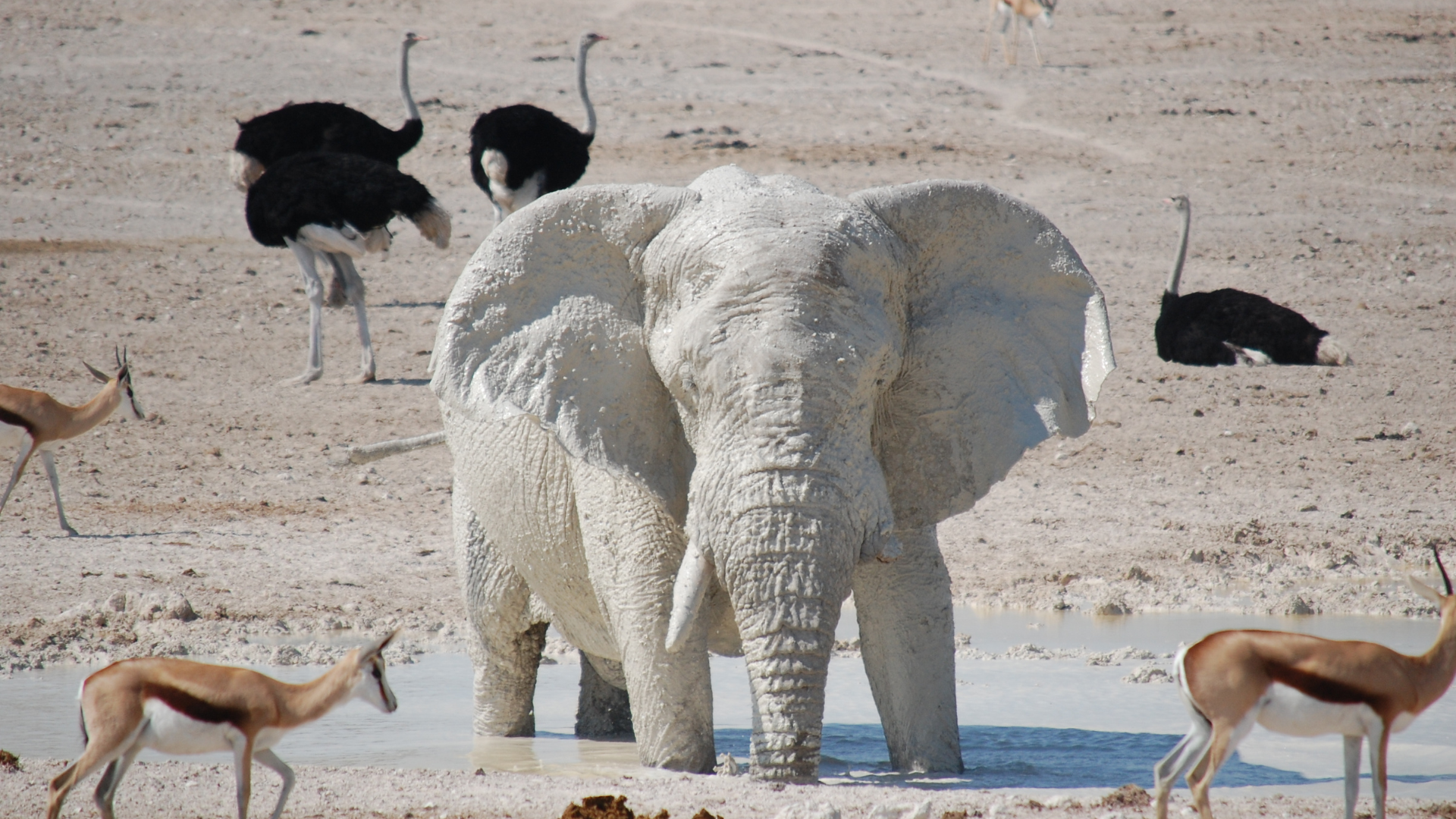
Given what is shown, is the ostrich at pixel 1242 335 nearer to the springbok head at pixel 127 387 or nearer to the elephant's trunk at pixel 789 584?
the springbok head at pixel 127 387

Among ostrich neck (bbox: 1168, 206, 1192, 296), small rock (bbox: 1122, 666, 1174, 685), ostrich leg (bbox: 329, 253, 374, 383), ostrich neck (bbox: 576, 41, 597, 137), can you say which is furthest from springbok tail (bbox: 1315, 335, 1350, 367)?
ostrich leg (bbox: 329, 253, 374, 383)

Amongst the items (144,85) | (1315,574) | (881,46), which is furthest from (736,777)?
(881,46)

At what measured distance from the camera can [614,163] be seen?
17672 mm

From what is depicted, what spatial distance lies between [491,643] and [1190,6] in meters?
21.0

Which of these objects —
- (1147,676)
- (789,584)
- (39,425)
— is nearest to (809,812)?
(789,584)

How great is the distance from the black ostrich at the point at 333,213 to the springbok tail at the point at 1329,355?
6137 millimetres

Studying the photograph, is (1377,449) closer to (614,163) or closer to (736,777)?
(736,777)

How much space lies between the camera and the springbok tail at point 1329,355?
1175cm

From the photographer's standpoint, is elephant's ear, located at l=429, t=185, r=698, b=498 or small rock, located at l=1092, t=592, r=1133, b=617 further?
small rock, located at l=1092, t=592, r=1133, b=617

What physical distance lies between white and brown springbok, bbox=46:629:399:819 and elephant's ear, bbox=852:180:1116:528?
5.22ft

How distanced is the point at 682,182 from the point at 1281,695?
513 inches

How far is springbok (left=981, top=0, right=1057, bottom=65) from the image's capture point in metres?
22.2

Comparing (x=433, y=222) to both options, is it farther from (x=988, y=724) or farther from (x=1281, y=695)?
(x=1281, y=695)

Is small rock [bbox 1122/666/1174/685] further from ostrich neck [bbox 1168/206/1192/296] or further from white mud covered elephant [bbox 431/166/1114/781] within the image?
ostrich neck [bbox 1168/206/1192/296]
